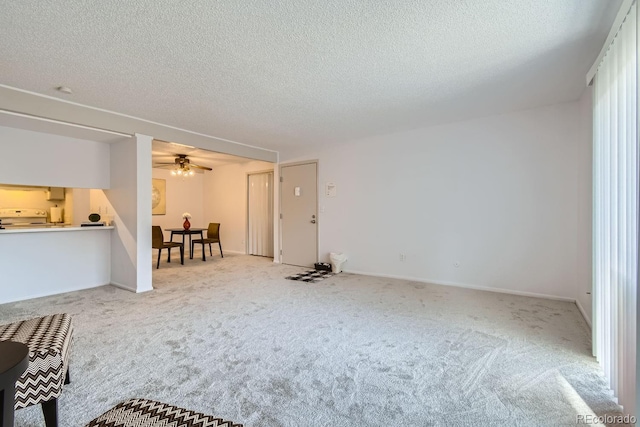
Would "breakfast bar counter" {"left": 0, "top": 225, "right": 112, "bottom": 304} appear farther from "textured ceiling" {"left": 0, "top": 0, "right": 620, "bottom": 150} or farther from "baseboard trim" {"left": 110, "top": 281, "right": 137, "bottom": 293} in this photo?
"textured ceiling" {"left": 0, "top": 0, "right": 620, "bottom": 150}

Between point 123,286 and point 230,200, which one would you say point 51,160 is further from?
point 230,200

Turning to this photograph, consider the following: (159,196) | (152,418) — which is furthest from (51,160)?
(152,418)

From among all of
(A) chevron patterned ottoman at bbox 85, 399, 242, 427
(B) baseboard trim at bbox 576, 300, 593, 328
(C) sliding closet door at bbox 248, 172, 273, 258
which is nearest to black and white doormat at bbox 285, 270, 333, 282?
(C) sliding closet door at bbox 248, 172, 273, 258

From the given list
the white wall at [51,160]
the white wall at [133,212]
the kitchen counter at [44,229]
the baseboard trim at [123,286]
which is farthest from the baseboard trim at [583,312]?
the white wall at [51,160]

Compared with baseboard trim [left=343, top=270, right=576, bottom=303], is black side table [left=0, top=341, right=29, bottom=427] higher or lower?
higher

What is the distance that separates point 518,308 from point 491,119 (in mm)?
2475

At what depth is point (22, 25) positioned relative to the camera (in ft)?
6.62

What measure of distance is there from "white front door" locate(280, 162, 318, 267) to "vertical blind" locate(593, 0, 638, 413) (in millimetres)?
4256

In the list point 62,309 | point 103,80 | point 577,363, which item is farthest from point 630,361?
point 62,309

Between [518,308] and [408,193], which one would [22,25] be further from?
[518,308]

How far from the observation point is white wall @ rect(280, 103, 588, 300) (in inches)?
146

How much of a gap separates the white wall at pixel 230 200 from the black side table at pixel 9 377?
623 cm

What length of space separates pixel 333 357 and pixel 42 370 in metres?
1.69

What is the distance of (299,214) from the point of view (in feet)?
20.1
